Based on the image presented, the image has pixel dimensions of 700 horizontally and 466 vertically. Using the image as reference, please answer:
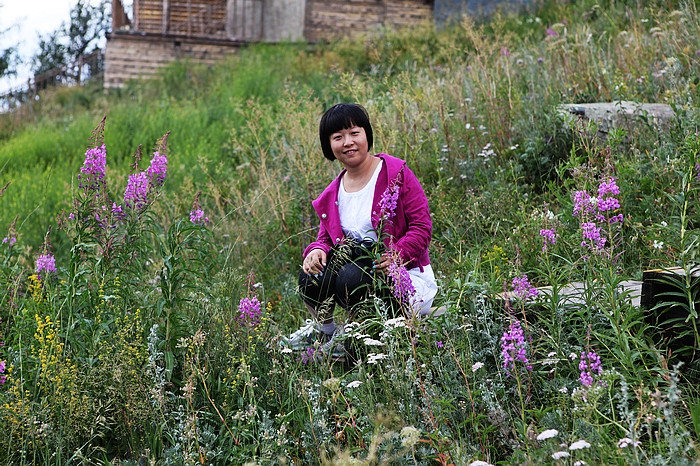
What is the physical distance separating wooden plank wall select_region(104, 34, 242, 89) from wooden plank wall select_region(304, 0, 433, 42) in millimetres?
2247

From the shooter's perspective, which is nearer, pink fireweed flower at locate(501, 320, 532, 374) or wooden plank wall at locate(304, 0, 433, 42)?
pink fireweed flower at locate(501, 320, 532, 374)

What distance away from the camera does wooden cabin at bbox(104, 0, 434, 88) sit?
16766 mm

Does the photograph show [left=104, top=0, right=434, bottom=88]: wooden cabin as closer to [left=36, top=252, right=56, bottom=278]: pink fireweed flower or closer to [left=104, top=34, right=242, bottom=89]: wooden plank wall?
[left=104, top=34, right=242, bottom=89]: wooden plank wall

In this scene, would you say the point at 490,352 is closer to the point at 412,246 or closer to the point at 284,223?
the point at 412,246

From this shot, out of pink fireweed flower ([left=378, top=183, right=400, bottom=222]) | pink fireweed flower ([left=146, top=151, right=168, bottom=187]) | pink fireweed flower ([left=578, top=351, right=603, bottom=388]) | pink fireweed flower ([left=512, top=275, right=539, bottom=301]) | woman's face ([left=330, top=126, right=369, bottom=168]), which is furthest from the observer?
woman's face ([left=330, top=126, right=369, bottom=168])

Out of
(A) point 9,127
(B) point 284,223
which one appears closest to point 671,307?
(B) point 284,223

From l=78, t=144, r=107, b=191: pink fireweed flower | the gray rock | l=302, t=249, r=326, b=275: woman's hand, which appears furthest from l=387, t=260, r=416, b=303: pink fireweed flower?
the gray rock

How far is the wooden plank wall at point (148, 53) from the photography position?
16578 millimetres

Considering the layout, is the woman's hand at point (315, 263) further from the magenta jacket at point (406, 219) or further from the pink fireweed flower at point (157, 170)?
the pink fireweed flower at point (157, 170)

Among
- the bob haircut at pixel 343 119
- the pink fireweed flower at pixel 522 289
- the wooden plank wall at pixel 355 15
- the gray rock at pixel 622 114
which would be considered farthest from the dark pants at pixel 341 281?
the wooden plank wall at pixel 355 15

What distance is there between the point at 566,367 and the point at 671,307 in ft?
1.68

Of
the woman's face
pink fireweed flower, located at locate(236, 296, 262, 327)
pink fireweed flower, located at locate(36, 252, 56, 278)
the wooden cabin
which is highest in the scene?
the wooden cabin

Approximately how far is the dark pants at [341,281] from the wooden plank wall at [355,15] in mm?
15486

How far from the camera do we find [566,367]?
294 cm
